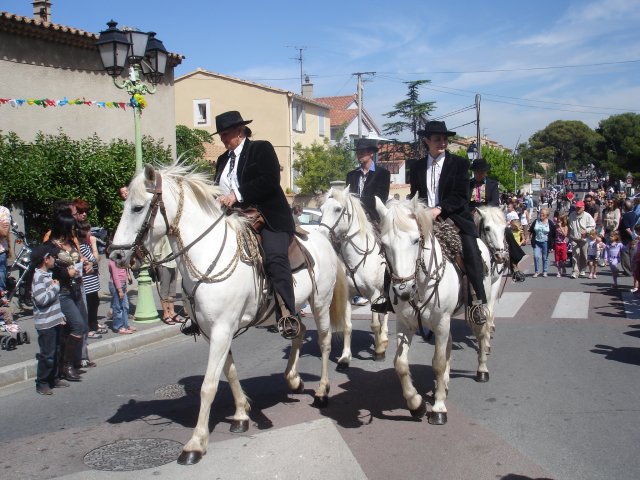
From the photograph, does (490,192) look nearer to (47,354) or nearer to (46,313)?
(46,313)

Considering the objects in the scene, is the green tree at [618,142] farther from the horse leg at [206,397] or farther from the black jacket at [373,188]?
the horse leg at [206,397]

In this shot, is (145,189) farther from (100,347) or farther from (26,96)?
(26,96)

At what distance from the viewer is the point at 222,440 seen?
574 centimetres

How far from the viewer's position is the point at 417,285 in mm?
6117

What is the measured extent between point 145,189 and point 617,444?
471 cm

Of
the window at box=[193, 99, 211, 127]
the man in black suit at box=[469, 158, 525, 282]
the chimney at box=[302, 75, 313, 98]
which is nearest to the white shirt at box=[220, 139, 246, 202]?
the man in black suit at box=[469, 158, 525, 282]

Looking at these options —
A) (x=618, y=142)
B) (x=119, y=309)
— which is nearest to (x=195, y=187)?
(x=119, y=309)

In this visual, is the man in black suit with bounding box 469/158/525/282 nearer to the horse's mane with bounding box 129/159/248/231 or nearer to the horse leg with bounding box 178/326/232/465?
the horse's mane with bounding box 129/159/248/231

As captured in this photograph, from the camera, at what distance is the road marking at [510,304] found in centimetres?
1265

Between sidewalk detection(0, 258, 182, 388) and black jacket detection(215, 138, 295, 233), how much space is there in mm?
4251

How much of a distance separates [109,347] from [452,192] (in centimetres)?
601

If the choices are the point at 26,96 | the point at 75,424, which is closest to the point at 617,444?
the point at 75,424

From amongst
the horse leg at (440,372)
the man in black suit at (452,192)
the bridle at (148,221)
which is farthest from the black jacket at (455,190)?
the bridle at (148,221)

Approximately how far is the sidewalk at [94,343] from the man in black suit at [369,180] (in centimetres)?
431
